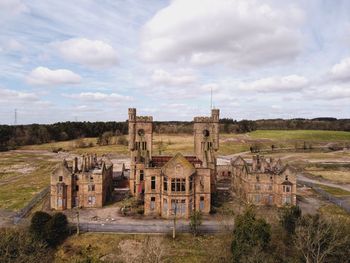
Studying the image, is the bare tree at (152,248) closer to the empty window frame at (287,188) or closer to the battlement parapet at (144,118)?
the battlement parapet at (144,118)

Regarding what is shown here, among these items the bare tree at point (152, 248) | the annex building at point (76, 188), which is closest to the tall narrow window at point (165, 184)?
the bare tree at point (152, 248)

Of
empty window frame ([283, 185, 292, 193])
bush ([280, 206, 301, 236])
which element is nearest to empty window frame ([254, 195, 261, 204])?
empty window frame ([283, 185, 292, 193])

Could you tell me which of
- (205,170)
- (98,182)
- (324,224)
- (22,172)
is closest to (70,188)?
(98,182)

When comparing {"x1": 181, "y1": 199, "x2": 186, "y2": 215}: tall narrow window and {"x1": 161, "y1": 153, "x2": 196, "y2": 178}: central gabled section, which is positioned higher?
{"x1": 161, "y1": 153, "x2": 196, "y2": 178}: central gabled section

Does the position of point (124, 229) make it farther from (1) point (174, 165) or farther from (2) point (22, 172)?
(2) point (22, 172)

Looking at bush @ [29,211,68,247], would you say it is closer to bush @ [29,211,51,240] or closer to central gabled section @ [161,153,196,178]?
bush @ [29,211,51,240]

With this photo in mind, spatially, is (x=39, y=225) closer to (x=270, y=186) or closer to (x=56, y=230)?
(x=56, y=230)

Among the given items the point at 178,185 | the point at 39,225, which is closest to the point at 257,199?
the point at 178,185
